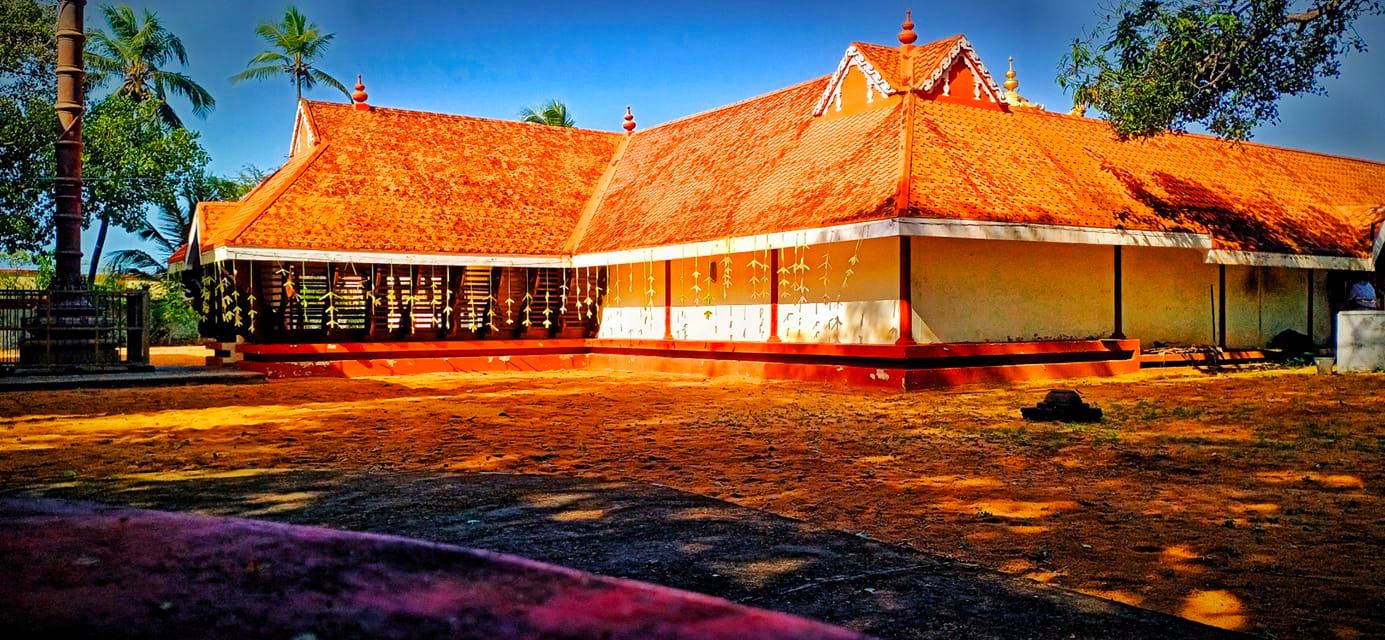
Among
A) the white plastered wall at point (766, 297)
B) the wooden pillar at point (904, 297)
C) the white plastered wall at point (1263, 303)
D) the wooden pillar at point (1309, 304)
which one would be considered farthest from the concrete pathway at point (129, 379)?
the wooden pillar at point (1309, 304)

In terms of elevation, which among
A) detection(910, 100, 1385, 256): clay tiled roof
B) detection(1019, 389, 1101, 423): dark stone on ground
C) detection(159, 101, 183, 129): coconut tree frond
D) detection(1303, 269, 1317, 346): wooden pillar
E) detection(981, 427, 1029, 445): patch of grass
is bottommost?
detection(981, 427, 1029, 445): patch of grass

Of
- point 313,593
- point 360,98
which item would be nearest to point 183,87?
point 360,98

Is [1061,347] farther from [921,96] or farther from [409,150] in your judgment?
[409,150]

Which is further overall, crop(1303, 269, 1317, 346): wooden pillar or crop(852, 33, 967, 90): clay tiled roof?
crop(1303, 269, 1317, 346): wooden pillar

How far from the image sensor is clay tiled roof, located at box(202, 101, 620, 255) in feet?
62.0

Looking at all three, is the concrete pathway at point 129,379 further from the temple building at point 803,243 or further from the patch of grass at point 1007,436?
the patch of grass at point 1007,436

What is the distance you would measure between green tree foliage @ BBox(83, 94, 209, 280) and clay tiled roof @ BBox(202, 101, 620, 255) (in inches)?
521

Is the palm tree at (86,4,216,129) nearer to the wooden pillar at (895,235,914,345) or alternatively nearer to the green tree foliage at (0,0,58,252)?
the green tree foliage at (0,0,58,252)

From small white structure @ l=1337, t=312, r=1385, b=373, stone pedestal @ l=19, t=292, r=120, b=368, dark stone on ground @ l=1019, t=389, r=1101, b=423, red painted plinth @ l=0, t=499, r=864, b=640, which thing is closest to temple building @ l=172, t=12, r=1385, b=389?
stone pedestal @ l=19, t=292, r=120, b=368

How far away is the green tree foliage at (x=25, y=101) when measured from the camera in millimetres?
25250

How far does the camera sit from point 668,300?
20.0 m

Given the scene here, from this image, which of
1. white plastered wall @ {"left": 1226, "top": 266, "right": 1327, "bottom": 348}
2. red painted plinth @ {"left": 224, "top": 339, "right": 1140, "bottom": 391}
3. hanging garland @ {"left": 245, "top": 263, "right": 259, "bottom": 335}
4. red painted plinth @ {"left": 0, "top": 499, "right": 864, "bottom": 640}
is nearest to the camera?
red painted plinth @ {"left": 0, "top": 499, "right": 864, "bottom": 640}

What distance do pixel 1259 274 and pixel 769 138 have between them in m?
10.3

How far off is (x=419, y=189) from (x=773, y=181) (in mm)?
7884
